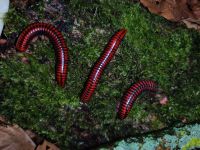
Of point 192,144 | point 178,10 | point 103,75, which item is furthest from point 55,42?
point 192,144

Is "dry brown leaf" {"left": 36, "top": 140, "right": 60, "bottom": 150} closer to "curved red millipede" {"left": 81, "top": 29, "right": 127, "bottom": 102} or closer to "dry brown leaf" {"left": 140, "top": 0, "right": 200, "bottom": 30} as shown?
"curved red millipede" {"left": 81, "top": 29, "right": 127, "bottom": 102}

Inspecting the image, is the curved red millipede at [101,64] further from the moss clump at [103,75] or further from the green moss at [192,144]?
the green moss at [192,144]

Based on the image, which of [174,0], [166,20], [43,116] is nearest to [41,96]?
[43,116]

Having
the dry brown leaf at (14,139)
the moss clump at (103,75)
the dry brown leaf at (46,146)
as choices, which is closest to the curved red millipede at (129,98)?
the moss clump at (103,75)

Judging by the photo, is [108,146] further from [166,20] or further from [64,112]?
[166,20]

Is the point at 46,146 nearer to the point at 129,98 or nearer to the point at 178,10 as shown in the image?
the point at 129,98

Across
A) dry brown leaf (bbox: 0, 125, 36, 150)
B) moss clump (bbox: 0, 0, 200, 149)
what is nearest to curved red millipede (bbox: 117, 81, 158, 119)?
moss clump (bbox: 0, 0, 200, 149)
